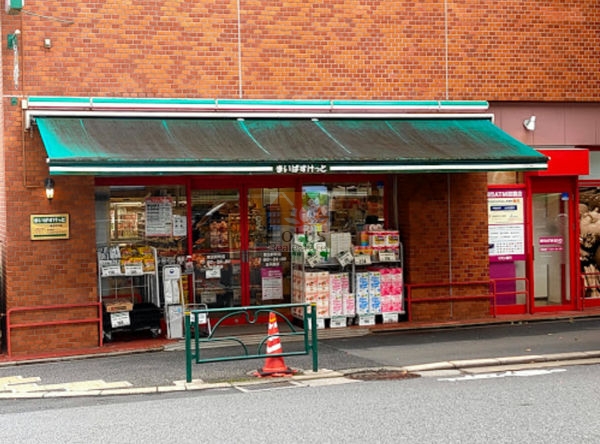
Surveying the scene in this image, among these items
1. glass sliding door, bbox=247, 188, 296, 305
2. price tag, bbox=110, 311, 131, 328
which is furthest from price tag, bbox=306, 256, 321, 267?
price tag, bbox=110, 311, 131, 328

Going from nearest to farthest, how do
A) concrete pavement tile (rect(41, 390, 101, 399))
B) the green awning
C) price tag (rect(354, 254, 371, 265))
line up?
1. concrete pavement tile (rect(41, 390, 101, 399))
2. the green awning
3. price tag (rect(354, 254, 371, 265))

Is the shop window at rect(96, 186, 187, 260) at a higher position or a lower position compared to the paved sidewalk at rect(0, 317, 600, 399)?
higher

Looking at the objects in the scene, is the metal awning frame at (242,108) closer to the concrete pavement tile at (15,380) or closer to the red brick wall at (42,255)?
the red brick wall at (42,255)

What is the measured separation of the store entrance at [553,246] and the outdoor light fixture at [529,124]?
112 centimetres

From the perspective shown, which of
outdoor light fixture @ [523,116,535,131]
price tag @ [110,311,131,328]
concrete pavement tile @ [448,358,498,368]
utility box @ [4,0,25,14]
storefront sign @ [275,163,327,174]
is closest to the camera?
concrete pavement tile @ [448,358,498,368]

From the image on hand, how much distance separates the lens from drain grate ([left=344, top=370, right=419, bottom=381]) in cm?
1101

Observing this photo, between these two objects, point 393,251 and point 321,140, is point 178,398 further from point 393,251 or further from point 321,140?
point 393,251

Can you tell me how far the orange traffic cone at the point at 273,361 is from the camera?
11008mm

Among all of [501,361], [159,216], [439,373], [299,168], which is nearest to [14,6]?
[159,216]

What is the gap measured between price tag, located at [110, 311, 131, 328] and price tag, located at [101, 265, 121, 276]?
0.63m

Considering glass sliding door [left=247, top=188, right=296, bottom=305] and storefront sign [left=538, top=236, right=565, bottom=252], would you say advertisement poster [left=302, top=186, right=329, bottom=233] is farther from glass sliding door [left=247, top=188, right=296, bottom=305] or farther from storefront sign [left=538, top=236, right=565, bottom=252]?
storefront sign [left=538, top=236, right=565, bottom=252]

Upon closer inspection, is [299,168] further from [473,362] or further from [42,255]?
[42,255]

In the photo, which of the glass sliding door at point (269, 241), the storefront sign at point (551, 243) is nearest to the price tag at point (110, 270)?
the glass sliding door at point (269, 241)

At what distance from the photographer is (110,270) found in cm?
1396
